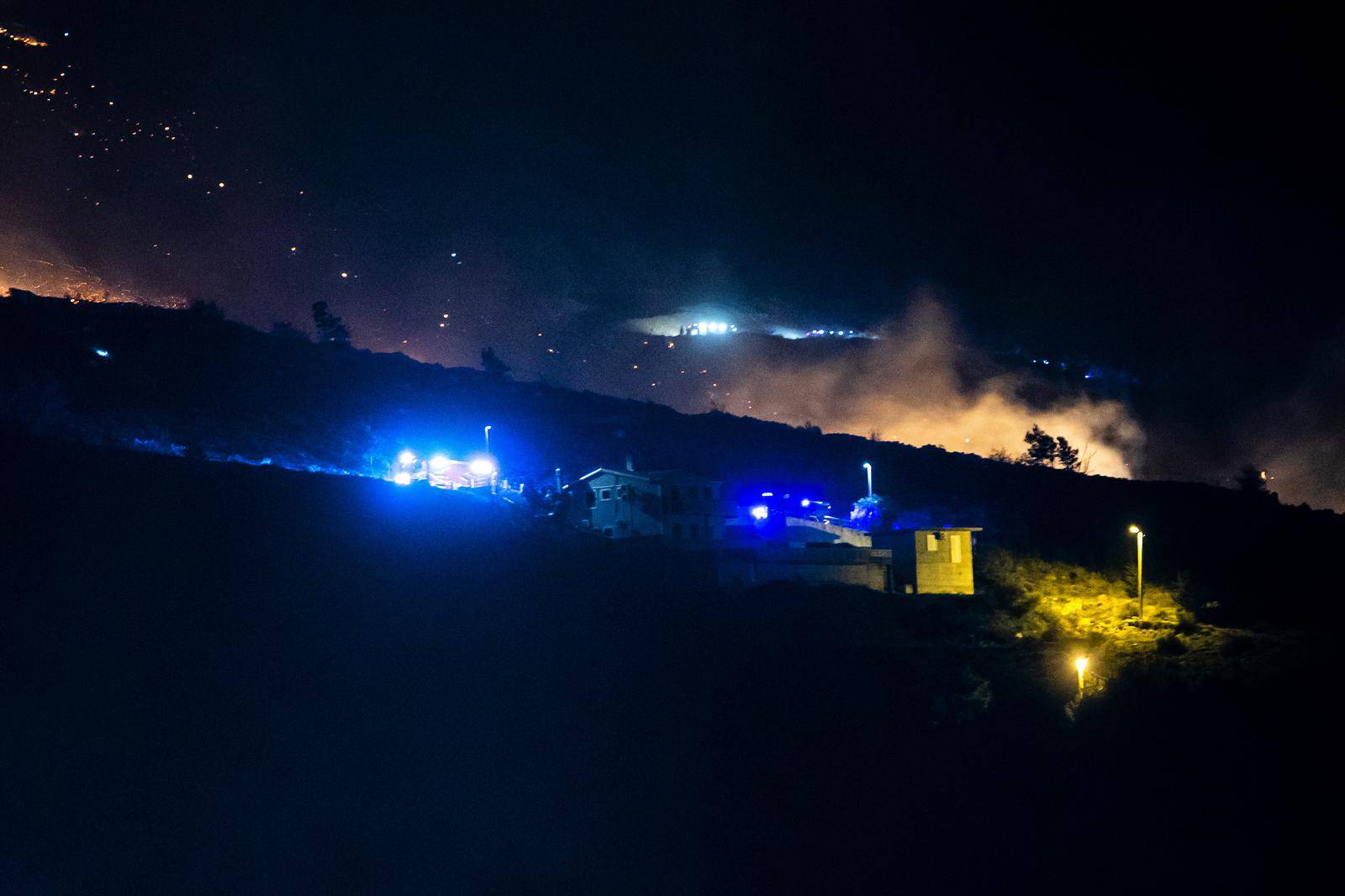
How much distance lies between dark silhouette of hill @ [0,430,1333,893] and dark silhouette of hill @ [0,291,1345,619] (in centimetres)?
748

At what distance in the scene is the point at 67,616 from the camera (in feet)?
71.6

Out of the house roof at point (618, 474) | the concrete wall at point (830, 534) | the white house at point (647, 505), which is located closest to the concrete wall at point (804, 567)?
the concrete wall at point (830, 534)

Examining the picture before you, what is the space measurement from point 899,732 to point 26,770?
18275mm

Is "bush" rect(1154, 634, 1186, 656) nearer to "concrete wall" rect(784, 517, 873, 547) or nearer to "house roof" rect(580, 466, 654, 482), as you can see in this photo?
"concrete wall" rect(784, 517, 873, 547)

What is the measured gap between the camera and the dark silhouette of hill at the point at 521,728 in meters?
18.6

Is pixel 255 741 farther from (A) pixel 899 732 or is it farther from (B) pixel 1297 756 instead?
(B) pixel 1297 756

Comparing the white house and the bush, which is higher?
the white house

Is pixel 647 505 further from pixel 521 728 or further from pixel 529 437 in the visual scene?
pixel 529 437

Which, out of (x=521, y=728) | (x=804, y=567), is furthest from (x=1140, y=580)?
(x=521, y=728)

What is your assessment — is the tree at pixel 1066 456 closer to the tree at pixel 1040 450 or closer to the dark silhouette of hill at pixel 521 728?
the tree at pixel 1040 450

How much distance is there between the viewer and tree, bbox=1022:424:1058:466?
6012 cm

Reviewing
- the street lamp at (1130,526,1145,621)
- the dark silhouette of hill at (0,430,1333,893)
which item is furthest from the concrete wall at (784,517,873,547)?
the street lamp at (1130,526,1145,621)

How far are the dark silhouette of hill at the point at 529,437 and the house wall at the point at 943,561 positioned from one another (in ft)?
27.8

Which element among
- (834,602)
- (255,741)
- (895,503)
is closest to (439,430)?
(895,503)
